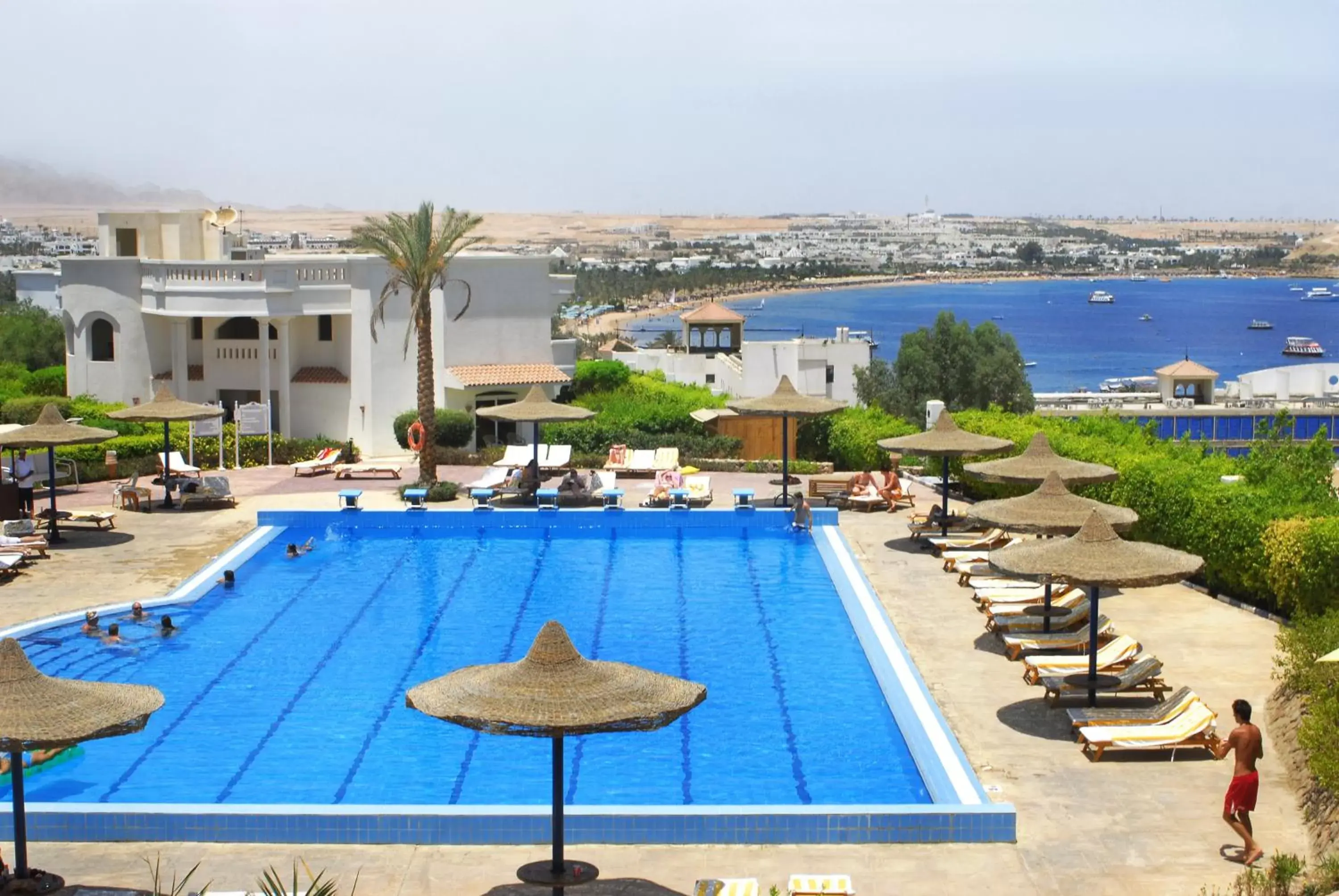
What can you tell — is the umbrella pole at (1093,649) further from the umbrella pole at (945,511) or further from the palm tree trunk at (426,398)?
the palm tree trunk at (426,398)

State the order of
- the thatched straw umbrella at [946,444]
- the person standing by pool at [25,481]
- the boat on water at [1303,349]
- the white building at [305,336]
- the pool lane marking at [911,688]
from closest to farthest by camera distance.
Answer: the pool lane marking at [911,688], the thatched straw umbrella at [946,444], the person standing by pool at [25,481], the white building at [305,336], the boat on water at [1303,349]

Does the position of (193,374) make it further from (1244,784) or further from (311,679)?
(1244,784)

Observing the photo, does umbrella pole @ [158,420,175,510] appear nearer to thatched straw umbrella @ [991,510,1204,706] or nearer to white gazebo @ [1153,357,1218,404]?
thatched straw umbrella @ [991,510,1204,706]

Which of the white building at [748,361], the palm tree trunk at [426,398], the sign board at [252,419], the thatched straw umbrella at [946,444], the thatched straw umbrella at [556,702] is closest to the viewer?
the thatched straw umbrella at [556,702]

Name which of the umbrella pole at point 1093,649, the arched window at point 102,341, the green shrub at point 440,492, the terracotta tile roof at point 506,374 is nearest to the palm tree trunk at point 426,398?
the green shrub at point 440,492

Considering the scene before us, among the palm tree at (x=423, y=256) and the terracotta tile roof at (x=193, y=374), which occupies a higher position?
the palm tree at (x=423, y=256)

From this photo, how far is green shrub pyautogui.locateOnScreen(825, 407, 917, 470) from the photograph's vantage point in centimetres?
2964

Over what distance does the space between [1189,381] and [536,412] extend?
175 feet

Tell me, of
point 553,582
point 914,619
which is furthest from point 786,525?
point 914,619

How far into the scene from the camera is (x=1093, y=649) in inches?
562

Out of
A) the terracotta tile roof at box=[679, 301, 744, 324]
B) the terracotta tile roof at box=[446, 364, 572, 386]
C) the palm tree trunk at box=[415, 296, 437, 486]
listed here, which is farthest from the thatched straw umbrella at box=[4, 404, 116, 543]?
the terracotta tile roof at box=[679, 301, 744, 324]

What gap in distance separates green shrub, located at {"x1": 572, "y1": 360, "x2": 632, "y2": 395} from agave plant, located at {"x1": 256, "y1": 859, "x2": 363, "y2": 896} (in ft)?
88.8

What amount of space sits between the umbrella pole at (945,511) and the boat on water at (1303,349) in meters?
152

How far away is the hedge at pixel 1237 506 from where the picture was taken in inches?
643
